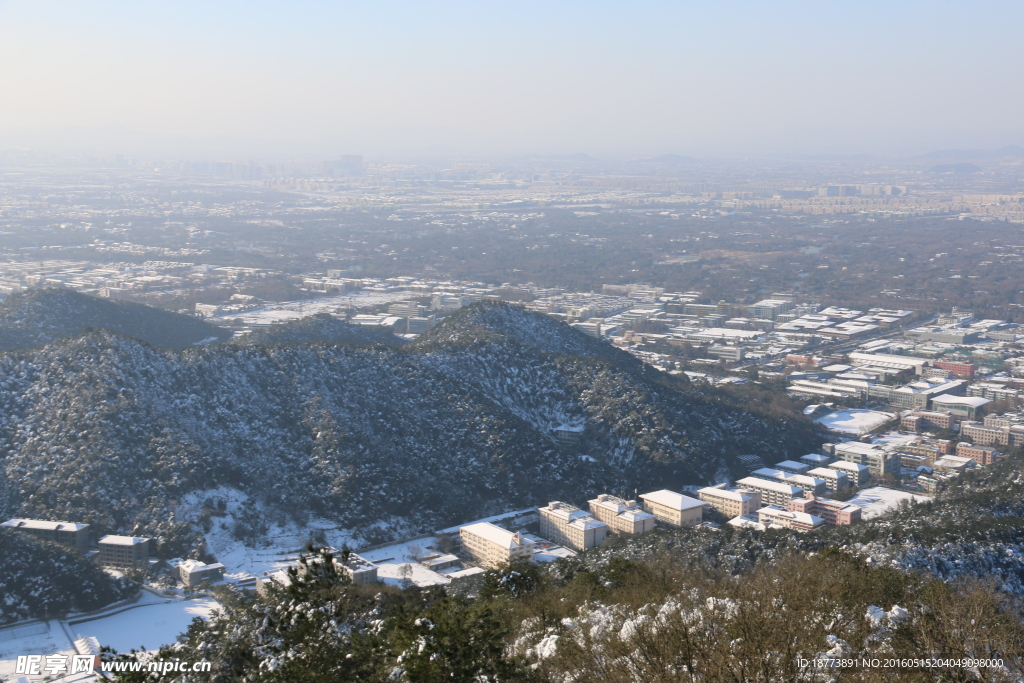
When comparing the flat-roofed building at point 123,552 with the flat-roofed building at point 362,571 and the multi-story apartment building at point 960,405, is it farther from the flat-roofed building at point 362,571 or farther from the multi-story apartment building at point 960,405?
the multi-story apartment building at point 960,405

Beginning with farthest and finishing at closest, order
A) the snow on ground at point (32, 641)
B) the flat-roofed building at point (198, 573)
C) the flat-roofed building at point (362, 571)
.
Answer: the flat-roofed building at point (198, 573) → the flat-roofed building at point (362, 571) → the snow on ground at point (32, 641)

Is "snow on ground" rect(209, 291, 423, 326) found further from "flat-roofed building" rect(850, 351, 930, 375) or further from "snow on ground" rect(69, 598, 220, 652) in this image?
"snow on ground" rect(69, 598, 220, 652)

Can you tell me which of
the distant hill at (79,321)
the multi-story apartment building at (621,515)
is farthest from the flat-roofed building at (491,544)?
the distant hill at (79,321)

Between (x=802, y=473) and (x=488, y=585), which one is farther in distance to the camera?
(x=802, y=473)

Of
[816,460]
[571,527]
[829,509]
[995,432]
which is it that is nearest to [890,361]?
[995,432]

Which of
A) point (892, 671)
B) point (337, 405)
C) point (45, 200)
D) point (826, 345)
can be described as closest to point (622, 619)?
point (892, 671)

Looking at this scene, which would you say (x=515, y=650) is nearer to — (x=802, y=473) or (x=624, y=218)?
(x=802, y=473)
